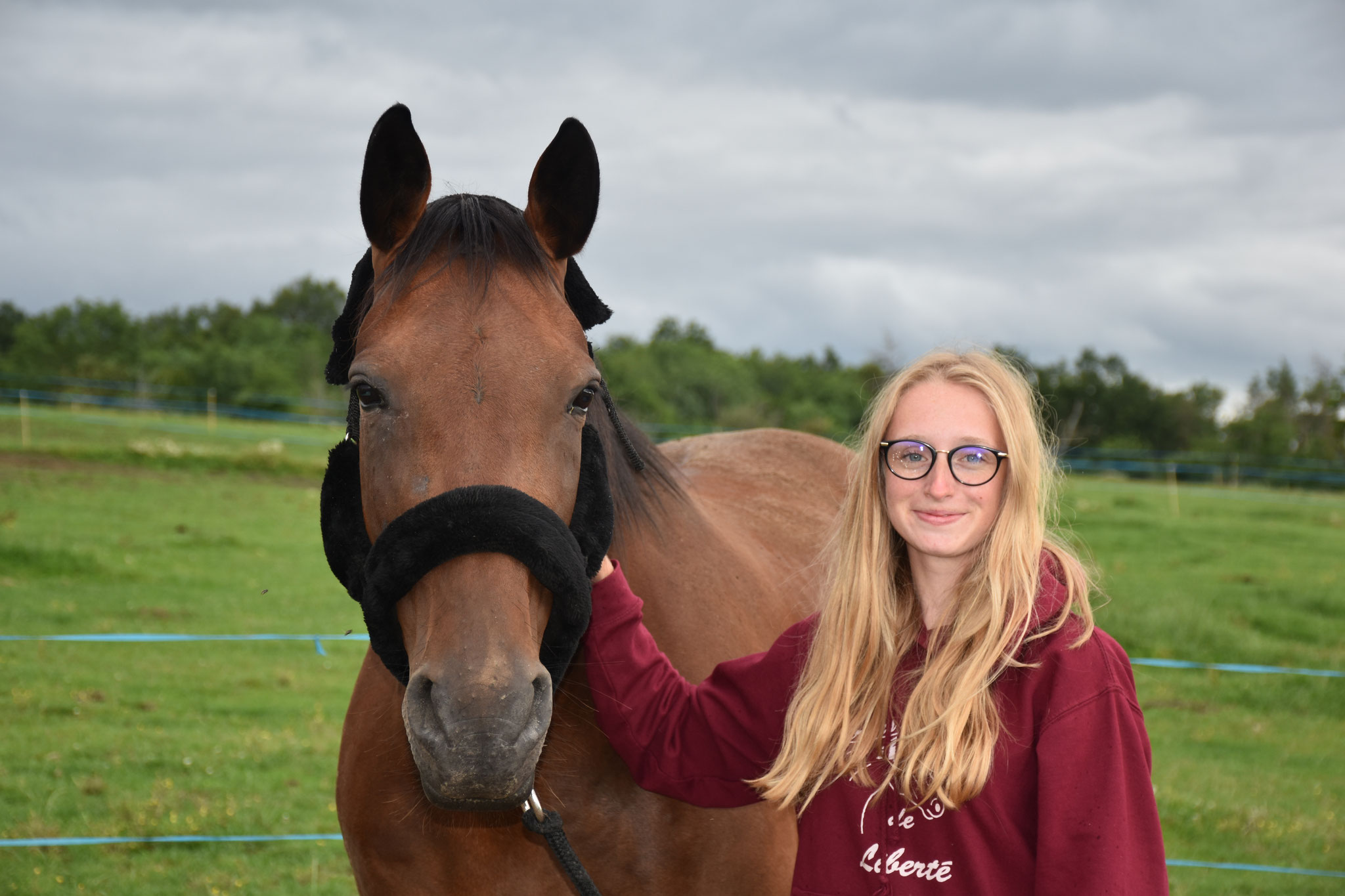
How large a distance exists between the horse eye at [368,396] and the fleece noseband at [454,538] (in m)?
0.17

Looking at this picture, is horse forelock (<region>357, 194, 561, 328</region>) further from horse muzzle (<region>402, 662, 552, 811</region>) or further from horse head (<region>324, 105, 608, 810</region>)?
horse muzzle (<region>402, 662, 552, 811</region>)

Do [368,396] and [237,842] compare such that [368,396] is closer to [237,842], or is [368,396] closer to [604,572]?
[604,572]

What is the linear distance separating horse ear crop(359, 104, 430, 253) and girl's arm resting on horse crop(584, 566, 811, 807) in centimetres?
88

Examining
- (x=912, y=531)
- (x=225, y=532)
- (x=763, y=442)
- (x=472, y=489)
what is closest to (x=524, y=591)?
(x=472, y=489)

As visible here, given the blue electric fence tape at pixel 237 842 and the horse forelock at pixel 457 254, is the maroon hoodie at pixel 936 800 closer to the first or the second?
the horse forelock at pixel 457 254

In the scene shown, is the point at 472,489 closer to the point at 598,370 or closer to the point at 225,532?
the point at 598,370

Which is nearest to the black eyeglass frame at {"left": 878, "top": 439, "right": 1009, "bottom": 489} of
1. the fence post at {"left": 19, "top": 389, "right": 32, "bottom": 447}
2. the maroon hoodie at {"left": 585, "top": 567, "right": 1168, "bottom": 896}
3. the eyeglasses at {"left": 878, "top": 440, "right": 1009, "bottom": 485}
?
the eyeglasses at {"left": 878, "top": 440, "right": 1009, "bottom": 485}

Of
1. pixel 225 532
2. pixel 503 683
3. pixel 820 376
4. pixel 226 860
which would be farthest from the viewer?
pixel 820 376

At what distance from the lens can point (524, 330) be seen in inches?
75.6

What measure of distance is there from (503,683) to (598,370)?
2.37 ft

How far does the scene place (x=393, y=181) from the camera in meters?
2.11

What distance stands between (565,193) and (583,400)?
0.50m

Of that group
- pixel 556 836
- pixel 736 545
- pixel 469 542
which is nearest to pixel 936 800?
pixel 556 836

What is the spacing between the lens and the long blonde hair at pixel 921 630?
169cm
